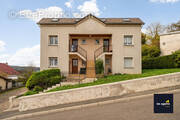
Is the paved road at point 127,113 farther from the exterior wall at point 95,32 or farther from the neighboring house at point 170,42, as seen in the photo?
the neighboring house at point 170,42

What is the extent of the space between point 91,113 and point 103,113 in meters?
0.60

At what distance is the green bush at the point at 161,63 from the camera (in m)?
13.9

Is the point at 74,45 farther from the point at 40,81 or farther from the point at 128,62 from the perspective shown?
the point at 128,62

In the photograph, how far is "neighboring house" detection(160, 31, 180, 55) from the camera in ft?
61.6

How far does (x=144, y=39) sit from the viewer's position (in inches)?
1155

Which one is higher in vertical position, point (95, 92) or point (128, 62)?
point (128, 62)

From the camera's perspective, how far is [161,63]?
15.2 metres

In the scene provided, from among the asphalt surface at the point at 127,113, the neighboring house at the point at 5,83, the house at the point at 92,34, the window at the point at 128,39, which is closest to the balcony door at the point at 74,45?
the house at the point at 92,34

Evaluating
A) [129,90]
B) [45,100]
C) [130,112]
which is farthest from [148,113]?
[45,100]

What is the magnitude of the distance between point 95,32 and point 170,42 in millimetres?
15238

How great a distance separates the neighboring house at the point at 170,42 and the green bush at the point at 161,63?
5494mm

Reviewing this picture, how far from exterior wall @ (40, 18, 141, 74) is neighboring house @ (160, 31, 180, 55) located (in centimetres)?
1002

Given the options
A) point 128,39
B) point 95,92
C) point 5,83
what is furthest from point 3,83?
point 128,39

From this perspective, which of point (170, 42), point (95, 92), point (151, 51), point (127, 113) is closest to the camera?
point (127, 113)
